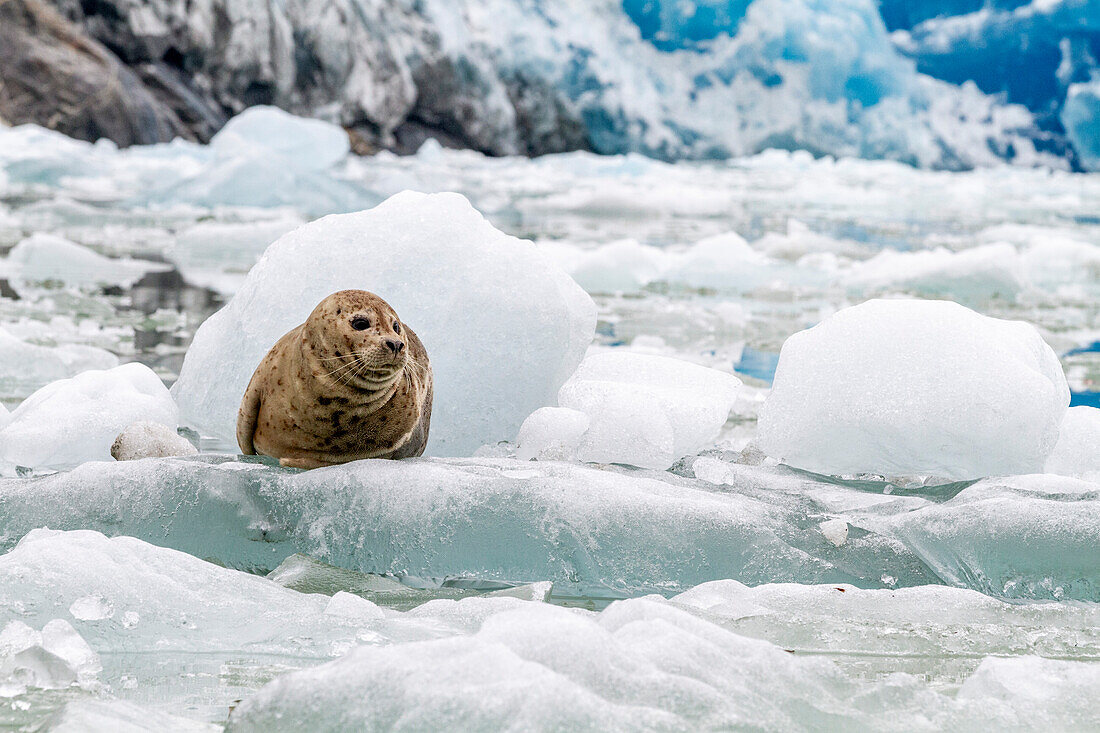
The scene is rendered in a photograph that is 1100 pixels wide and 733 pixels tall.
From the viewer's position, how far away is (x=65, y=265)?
217 inches

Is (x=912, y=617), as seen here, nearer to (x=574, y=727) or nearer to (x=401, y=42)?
(x=574, y=727)

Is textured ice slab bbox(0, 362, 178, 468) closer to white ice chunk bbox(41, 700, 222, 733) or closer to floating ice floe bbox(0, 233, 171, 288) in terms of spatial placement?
white ice chunk bbox(41, 700, 222, 733)

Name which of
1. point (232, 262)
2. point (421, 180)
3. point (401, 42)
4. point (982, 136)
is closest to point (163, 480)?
point (232, 262)

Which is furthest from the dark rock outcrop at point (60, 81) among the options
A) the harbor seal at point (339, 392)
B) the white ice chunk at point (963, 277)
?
the harbor seal at point (339, 392)

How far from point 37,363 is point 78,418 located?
98cm

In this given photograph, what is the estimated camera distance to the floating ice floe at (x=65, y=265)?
5211 mm

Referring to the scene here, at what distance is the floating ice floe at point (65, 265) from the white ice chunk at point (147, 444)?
10.1ft

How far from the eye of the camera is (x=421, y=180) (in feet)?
43.8

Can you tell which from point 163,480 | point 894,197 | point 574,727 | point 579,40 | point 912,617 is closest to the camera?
point 574,727

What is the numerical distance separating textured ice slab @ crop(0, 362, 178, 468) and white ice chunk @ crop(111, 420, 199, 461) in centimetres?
11

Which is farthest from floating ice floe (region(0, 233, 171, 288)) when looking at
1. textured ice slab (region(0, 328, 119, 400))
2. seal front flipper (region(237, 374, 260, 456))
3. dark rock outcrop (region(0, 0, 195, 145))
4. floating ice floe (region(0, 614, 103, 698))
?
dark rock outcrop (region(0, 0, 195, 145))

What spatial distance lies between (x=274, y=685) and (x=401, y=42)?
20.8 m

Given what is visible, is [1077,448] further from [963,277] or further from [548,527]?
[963,277]

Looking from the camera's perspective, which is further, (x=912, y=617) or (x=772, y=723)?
(x=912, y=617)
